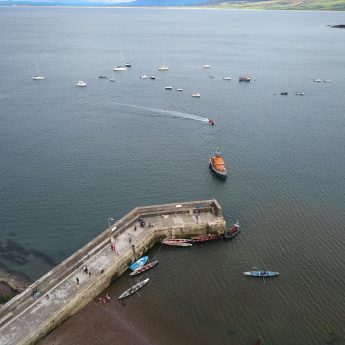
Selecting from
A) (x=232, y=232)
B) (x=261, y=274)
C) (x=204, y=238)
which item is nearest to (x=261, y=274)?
(x=261, y=274)

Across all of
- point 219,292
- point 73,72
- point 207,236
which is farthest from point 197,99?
point 219,292

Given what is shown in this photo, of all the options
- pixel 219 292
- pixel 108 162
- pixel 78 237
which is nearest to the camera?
pixel 219 292

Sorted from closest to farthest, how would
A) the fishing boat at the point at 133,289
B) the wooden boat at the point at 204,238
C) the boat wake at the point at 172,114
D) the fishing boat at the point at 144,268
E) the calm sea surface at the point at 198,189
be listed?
the calm sea surface at the point at 198,189 < the fishing boat at the point at 133,289 < the fishing boat at the point at 144,268 < the wooden boat at the point at 204,238 < the boat wake at the point at 172,114

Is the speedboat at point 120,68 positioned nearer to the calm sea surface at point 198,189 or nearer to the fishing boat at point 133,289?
the calm sea surface at point 198,189

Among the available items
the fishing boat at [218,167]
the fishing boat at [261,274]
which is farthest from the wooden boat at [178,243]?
the fishing boat at [218,167]

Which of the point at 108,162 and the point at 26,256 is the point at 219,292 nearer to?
the point at 26,256
